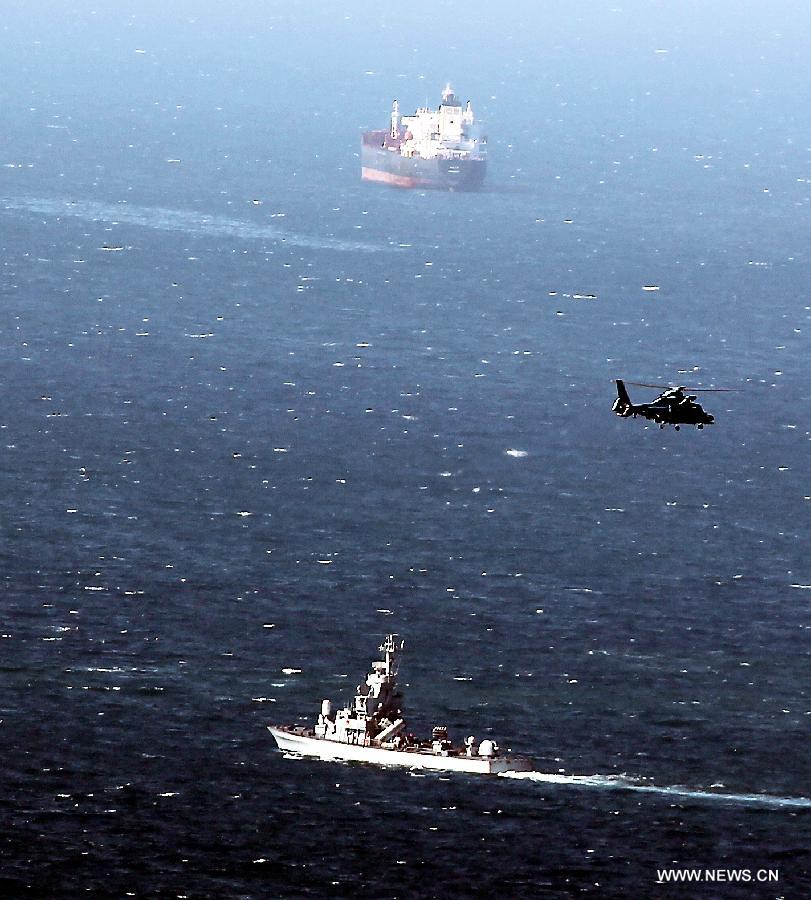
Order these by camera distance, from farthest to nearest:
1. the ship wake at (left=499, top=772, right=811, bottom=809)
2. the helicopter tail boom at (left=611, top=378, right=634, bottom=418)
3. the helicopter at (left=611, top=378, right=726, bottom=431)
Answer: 1. the ship wake at (left=499, top=772, right=811, bottom=809)
2. the helicopter at (left=611, top=378, right=726, bottom=431)
3. the helicopter tail boom at (left=611, top=378, right=634, bottom=418)

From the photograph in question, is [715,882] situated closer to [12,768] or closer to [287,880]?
[287,880]

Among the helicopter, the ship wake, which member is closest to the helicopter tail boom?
the helicopter

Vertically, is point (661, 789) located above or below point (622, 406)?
below

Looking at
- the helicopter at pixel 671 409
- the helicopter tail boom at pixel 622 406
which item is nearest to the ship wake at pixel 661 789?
the helicopter at pixel 671 409

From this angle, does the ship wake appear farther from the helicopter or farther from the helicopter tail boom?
the helicopter tail boom

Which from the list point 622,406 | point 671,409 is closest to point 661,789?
point 671,409

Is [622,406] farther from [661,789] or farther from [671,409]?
[661,789]

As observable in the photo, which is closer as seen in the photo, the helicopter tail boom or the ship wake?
the helicopter tail boom

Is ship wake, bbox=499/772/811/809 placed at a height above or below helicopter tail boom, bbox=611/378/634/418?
below

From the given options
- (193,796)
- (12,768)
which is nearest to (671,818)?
(193,796)
